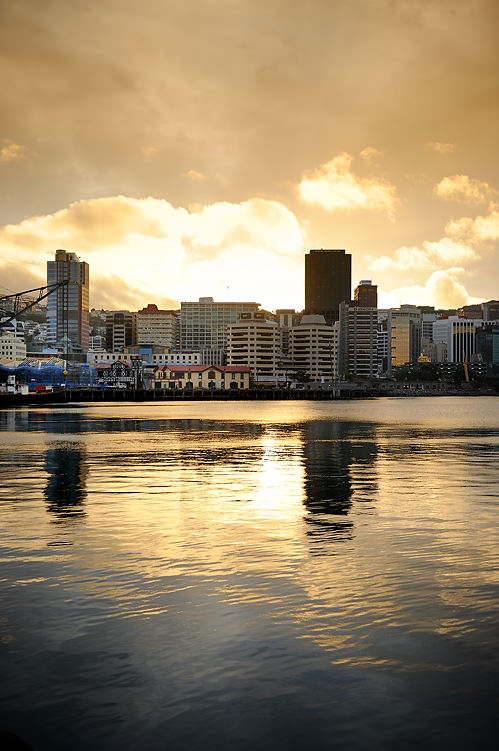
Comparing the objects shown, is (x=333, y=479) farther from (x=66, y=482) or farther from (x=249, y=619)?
(x=249, y=619)

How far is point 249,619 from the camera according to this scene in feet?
47.8

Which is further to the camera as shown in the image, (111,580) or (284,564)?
(284,564)

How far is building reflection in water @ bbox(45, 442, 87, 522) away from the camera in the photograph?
28016 mm

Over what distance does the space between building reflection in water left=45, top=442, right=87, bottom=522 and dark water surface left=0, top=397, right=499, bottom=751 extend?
0.84ft

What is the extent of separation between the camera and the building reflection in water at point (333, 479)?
24.3 m

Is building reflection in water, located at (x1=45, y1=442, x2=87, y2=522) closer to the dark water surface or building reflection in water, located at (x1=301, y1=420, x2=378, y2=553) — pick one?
the dark water surface

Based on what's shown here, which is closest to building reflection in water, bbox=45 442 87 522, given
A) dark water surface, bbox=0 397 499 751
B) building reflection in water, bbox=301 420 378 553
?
dark water surface, bbox=0 397 499 751

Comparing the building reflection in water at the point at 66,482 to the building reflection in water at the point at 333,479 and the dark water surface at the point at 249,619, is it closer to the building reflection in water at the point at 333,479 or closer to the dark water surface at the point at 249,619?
the dark water surface at the point at 249,619

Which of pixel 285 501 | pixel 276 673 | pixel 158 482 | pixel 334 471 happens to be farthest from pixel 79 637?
pixel 334 471

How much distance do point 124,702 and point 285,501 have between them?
65.7 feet

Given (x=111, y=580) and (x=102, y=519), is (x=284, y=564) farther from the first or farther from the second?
(x=102, y=519)

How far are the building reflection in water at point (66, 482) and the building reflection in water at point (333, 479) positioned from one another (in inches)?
343

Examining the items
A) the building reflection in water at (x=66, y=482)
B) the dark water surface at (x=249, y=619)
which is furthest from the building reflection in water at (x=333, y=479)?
the building reflection in water at (x=66, y=482)

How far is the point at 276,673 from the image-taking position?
12.0 metres
